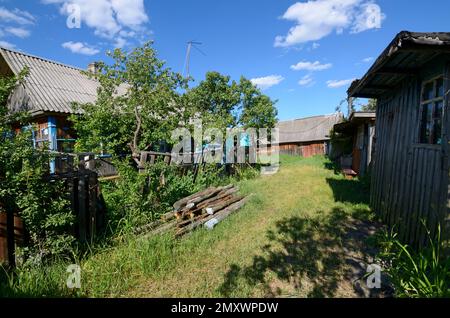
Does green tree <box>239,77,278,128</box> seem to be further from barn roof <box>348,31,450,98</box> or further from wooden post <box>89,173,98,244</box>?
wooden post <box>89,173,98,244</box>

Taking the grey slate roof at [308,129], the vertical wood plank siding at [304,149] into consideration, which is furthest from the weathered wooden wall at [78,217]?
the vertical wood plank siding at [304,149]

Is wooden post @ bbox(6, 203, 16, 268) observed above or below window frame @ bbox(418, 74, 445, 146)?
below

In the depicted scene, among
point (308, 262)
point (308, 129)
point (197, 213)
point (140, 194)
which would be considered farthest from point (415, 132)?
point (308, 129)

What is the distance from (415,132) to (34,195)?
586 cm

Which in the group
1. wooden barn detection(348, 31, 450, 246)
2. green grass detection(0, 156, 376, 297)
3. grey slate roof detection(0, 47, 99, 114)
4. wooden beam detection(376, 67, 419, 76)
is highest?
grey slate roof detection(0, 47, 99, 114)

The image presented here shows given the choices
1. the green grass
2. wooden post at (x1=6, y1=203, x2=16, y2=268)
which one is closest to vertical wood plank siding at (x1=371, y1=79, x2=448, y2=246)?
the green grass

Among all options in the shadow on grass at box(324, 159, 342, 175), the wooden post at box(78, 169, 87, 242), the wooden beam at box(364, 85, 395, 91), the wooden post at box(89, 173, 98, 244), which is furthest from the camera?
the shadow on grass at box(324, 159, 342, 175)

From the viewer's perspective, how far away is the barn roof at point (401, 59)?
2.91 metres

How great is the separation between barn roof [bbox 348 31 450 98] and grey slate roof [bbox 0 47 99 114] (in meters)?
9.82

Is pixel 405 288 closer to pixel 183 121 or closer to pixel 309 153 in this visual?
pixel 183 121

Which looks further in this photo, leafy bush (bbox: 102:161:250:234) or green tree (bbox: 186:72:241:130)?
green tree (bbox: 186:72:241:130)

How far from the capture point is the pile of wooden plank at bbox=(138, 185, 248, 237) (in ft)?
15.9
